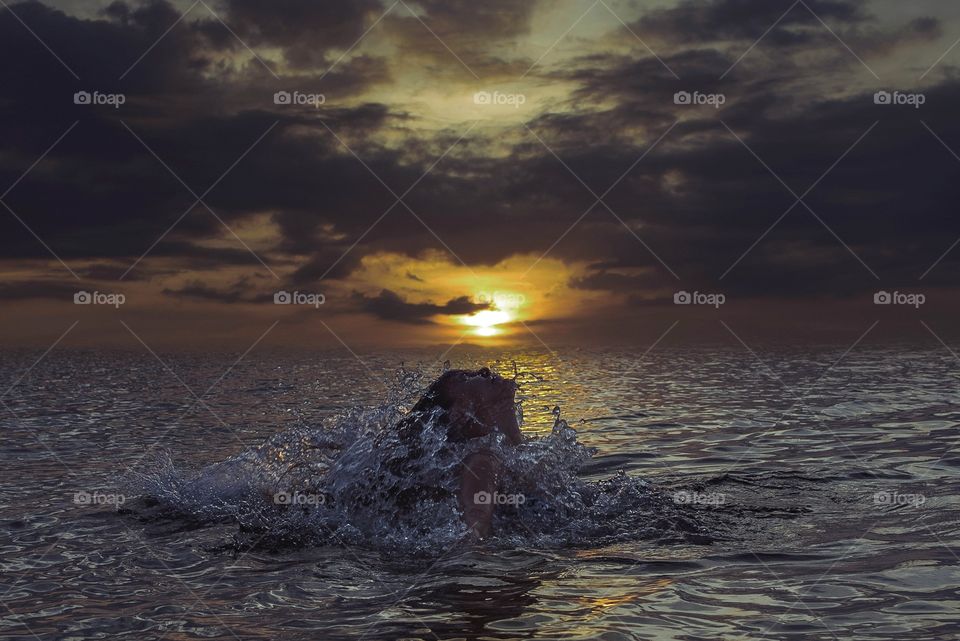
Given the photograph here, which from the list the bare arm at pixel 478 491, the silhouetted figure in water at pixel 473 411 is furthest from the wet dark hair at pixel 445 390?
the bare arm at pixel 478 491

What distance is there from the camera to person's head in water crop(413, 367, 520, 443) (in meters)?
10.1

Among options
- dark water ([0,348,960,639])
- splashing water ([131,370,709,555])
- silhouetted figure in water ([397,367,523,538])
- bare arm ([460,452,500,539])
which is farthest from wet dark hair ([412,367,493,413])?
dark water ([0,348,960,639])

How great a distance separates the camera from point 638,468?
1400cm

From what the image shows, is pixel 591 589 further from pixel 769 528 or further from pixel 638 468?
pixel 638 468

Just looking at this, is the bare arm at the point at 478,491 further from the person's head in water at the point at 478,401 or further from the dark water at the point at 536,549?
the person's head in water at the point at 478,401

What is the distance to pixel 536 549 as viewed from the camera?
8711mm

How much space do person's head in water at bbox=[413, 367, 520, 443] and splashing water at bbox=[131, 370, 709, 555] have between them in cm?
17

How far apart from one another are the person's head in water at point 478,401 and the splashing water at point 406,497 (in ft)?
0.56

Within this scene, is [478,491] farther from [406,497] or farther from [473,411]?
[473,411]

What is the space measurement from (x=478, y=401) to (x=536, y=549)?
2072 millimetres

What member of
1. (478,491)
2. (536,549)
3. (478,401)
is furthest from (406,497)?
(536,549)

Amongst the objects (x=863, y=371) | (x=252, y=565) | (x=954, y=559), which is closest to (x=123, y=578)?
(x=252, y=565)

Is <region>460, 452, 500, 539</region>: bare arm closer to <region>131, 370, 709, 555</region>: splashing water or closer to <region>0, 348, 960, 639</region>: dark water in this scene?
<region>131, 370, 709, 555</region>: splashing water

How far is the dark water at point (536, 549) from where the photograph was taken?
659 cm
